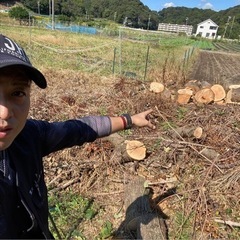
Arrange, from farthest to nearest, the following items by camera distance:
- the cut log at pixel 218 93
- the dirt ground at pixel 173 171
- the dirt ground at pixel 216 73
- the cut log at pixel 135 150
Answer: the dirt ground at pixel 216 73, the cut log at pixel 218 93, the cut log at pixel 135 150, the dirt ground at pixel 173 171

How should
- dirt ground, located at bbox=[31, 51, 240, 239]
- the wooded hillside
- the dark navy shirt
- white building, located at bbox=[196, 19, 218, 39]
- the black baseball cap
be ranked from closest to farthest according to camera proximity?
1. the black baseball cap
2. the dark navy shirt
3. dirt ground, located at bbox=[31, 51, 240, 239]
4. the wooded hillside
5. white building, located at bbox=[196, 19, 218, 39]

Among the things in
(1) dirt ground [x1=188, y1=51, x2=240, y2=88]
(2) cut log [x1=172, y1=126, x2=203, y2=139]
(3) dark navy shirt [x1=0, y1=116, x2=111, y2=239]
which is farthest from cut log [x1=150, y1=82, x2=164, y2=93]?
(3) dark navy shirt [x1=0, y1=116, x2=111, y2=239]

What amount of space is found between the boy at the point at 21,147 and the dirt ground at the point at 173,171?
2352 mm

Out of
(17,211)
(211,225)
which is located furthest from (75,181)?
(17,211)

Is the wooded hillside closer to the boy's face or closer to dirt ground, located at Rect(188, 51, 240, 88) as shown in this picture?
dirt ground, located at Rect(188, 51, 240, 88)

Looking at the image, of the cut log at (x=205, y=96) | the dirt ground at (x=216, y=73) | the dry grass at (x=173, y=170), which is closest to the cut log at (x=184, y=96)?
the cut log at (x=205, y=96)

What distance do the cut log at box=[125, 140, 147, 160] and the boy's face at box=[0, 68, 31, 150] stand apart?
3510 mm

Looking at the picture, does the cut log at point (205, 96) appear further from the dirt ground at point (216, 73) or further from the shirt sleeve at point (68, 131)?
the shirt sleeve at point (68, 131)

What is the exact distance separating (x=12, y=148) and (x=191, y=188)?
323 cm

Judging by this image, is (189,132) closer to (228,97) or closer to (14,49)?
(228,97)

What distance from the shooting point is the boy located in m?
1.11

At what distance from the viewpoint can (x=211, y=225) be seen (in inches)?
138

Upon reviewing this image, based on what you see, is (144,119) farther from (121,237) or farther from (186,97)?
(186,97)

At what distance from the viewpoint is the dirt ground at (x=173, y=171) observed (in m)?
3.65
